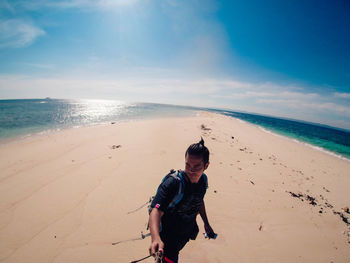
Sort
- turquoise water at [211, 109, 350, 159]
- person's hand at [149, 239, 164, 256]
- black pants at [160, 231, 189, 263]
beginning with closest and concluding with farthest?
person's hand at [149, 239, 164, 256]
black pants at [160, 231, 189, 263]
turquoise water at [211, 109, 350, 159]

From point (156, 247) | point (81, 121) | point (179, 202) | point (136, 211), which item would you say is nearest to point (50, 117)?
point (81, 121)

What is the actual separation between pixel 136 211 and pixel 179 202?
3141 mm

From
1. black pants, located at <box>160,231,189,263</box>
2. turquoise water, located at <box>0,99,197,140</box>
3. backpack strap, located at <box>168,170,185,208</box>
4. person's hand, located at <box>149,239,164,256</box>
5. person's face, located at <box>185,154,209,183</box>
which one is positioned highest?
person's face, located at <box>185,154,209,183</box>

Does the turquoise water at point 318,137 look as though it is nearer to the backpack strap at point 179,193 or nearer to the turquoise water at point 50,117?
the backpack strap at point 179,193

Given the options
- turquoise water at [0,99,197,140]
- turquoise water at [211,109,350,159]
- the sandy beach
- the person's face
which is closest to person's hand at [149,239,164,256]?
the person's face

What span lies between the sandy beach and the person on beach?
1.68m

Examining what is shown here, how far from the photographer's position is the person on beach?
190 cm

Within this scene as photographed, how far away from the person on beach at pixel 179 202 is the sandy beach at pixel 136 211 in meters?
1.68

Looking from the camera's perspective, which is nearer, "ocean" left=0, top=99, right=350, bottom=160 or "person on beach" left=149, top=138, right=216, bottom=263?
"person on beach" left=149, top=138, right=216, bottom=263

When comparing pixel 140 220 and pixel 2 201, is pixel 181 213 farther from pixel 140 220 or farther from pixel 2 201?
pixel 2 201

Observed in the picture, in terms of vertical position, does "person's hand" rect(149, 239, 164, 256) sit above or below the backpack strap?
below

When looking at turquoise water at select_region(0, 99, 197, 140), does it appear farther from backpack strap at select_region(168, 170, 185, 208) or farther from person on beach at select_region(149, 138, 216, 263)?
backpack strap at select_region(168, 170, 185, 208)

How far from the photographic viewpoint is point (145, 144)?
35.1ft

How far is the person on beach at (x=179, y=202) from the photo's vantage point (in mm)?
1903
